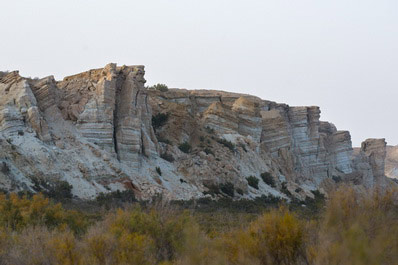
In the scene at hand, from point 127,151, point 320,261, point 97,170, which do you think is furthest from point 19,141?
point 320,261

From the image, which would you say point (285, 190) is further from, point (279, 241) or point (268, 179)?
point (279, 241)

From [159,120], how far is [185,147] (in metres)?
3.83

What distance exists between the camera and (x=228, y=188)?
48188 mm

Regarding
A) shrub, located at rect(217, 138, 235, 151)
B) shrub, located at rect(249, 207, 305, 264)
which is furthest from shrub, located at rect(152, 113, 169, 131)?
shrub, located at rect(249, 207, 305, 264)

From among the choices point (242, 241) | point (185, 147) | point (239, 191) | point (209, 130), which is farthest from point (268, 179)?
point (242, 241)

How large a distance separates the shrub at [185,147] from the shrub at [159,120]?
287 centimetres

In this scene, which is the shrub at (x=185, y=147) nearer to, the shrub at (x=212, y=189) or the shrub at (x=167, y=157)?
the shrub at (x=167, y=157)

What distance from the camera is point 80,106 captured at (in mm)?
43844

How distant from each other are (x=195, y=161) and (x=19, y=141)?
50.8 ft

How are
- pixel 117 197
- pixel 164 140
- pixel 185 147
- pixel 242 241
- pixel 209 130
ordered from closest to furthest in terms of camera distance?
pixel 242 241
pixel 117 197
pixel 164 140
pixel 185 147
pixel 209 130

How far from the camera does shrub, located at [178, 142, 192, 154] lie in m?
51.2

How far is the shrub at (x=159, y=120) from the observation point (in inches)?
2093

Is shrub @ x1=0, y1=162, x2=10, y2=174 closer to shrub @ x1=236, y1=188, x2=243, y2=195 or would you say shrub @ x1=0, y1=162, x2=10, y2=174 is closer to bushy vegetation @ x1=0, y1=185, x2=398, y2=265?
bushy vegetation @ x1=0, y1=185, x2=398, y2=265

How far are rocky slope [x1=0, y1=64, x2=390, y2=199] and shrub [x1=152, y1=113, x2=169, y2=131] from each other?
0.09 metres
